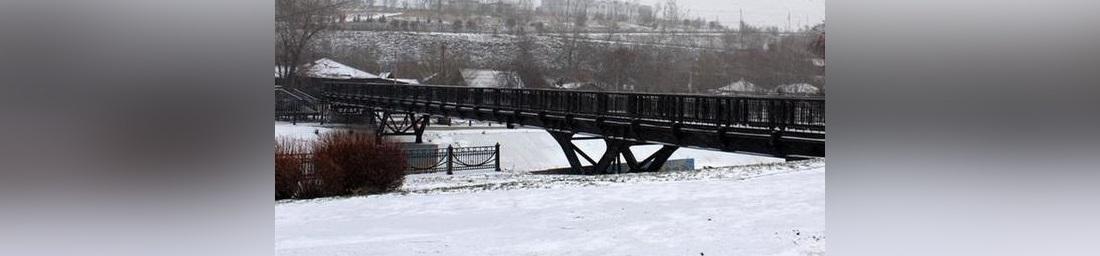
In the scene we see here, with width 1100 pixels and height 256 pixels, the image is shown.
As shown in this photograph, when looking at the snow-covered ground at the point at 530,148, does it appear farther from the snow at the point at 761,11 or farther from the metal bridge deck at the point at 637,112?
the snow at the point at 761,11

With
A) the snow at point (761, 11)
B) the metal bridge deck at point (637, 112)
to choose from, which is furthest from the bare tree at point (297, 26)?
the snow at point (761, 11)

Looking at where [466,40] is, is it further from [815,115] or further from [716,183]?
[815,115]

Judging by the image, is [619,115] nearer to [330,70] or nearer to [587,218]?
[587,218]

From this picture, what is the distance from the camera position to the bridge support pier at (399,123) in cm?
786

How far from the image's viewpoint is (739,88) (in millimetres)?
9094

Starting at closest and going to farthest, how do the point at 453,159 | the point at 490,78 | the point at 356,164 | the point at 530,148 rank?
the point at 356,164
the point at 453,159
the point at 490,78
the point at 530,148

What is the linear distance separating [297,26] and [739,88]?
12.8 feet

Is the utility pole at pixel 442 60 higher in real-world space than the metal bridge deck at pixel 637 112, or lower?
higher

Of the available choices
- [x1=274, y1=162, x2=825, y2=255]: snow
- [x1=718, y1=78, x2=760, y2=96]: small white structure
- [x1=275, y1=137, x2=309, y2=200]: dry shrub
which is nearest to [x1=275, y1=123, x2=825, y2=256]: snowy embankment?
[x1=274, y1=162, x2=825, y2=255]: snow

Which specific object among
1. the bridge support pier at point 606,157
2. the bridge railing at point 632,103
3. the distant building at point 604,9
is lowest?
the bridge support pier at point 606,157

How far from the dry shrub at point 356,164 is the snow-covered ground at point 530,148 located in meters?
0.70

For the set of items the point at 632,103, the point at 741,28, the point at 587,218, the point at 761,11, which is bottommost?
the point at 587,218

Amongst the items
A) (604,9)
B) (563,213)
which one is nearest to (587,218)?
(563,213)
